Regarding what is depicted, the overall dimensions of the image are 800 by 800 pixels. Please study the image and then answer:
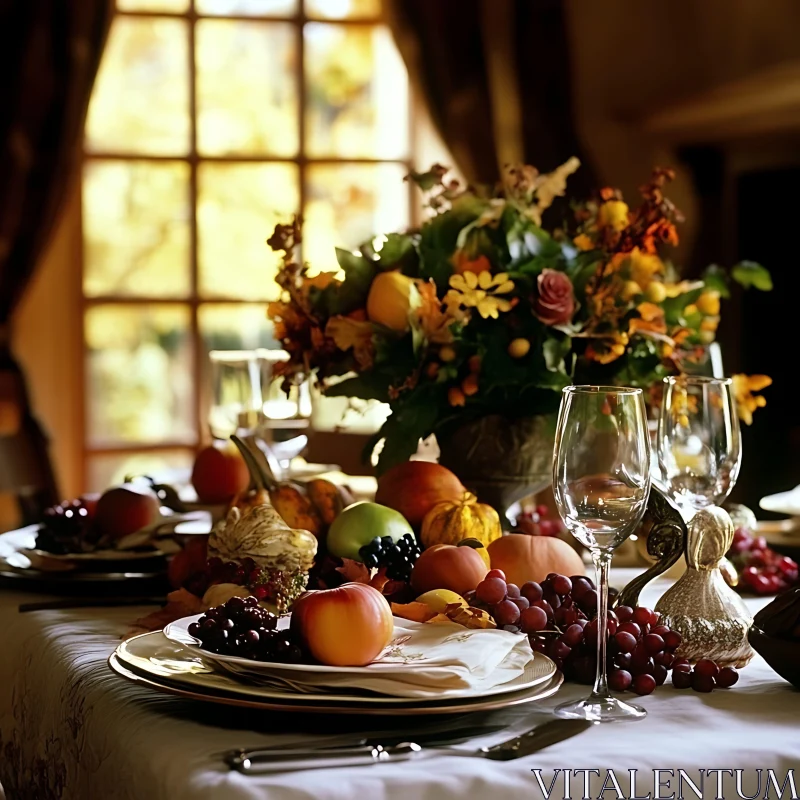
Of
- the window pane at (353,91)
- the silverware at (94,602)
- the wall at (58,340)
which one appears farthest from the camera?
the window pane at (353,91)

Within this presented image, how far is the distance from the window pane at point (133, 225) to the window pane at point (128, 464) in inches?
20.5

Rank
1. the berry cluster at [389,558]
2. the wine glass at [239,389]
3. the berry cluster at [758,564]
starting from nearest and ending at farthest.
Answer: the berry cluster at [389,558], the berry cluster at [758,564], the wine glass at [239,389]

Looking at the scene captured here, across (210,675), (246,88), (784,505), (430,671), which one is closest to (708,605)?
(430,671)

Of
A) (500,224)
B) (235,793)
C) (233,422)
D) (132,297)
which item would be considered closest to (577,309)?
(500,224)

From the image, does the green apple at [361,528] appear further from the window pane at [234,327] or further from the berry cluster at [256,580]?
the window pane at [234,327]

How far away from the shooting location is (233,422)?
1.69 meters

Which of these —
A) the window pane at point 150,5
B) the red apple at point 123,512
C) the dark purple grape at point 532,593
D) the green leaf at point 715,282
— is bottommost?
the dark purple grape at point 532,593

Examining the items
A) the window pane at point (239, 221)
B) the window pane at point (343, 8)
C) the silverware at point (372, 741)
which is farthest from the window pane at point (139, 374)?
the silverware at point (372, 741)

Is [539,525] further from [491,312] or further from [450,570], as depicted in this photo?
[450,570]

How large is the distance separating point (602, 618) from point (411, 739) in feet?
0.58

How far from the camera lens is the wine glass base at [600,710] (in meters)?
0.87

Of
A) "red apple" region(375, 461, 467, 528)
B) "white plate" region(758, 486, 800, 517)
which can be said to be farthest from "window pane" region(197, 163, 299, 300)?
"red apple" region(375, 461, 467, 528)

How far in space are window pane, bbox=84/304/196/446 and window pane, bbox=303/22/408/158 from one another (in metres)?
0.76

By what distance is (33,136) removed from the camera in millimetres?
3732
